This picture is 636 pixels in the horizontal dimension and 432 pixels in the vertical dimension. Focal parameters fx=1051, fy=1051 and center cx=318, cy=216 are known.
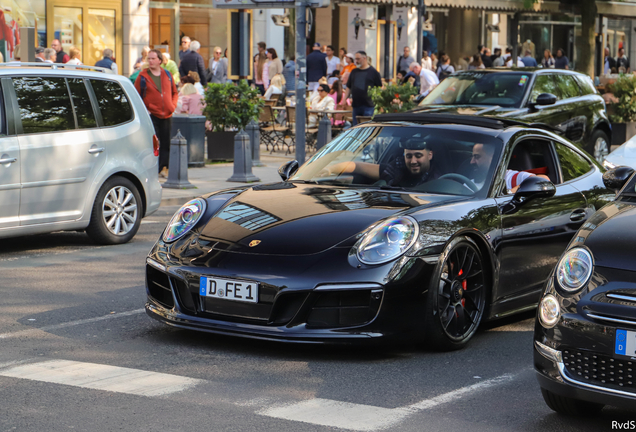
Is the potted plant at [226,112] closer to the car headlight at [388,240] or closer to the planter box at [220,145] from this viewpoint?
the planter box at [220,145]

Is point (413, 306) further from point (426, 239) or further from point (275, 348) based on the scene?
point (275, 348)

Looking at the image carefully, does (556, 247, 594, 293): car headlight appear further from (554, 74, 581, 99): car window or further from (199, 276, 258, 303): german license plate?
(554, 74, 581, 99): car window

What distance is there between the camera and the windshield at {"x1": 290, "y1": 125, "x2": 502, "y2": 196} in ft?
21.8

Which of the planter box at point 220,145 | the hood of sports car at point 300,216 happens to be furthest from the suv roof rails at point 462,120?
the planter box at point 220,145

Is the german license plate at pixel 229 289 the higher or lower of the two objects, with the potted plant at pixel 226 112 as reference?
lower

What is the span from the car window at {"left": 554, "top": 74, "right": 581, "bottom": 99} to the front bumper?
11.2 metres

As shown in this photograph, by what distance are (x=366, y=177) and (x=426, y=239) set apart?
1.13 meters

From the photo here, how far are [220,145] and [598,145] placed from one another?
21.3 feet

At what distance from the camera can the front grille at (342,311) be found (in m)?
5.65

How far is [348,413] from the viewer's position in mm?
4801

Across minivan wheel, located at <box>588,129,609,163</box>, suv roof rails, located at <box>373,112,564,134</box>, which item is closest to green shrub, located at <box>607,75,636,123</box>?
minivan wheel, located at <box>588,129,609,163</box>

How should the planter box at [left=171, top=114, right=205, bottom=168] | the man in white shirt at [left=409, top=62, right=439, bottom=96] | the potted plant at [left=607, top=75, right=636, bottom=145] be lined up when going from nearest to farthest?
the planter box at [left=171, top=114, right=205, bottom=168] < the potted plant at [left=607, top=75, right=636, bottom=145] < the man in white shirt at [left=409, top=62, right=439, bottom=96]

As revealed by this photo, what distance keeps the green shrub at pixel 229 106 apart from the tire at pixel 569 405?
14.3m

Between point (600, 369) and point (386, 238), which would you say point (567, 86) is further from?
point (600, 369)
